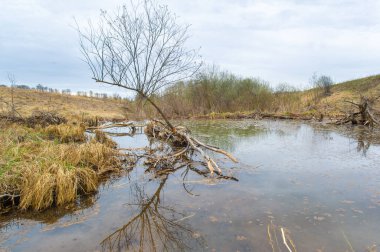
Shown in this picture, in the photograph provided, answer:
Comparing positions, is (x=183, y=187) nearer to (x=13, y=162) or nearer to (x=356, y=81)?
(x=13, y=162)

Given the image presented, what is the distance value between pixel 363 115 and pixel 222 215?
42.5ft

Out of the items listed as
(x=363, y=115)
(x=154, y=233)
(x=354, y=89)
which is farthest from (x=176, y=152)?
(x=354, y=89)

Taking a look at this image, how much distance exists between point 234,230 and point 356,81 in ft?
136

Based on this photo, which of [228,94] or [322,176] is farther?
[228,94]

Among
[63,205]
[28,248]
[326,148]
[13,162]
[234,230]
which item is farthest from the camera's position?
[326,148]

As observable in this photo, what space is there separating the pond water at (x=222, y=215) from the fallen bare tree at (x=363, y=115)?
8177mm

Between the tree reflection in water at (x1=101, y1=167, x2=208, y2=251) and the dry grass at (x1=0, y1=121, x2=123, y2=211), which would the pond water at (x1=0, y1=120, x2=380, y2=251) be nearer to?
the tree reflection in water at (x1=101, y1=167, x2=208, y2=251)

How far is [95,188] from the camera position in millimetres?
5234

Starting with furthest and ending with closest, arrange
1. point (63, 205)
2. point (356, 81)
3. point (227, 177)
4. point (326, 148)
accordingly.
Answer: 1. point (356, 81)
2. point (326, 148)
3. point (227, 177)
4. point (63, 205)

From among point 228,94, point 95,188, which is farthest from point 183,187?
point 228,94

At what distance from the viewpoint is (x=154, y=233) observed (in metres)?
3.62

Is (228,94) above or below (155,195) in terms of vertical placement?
above

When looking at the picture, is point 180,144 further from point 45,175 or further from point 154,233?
point 154,233

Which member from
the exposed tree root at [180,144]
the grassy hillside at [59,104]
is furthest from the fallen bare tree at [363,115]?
the grassy hillside at [59,104]
